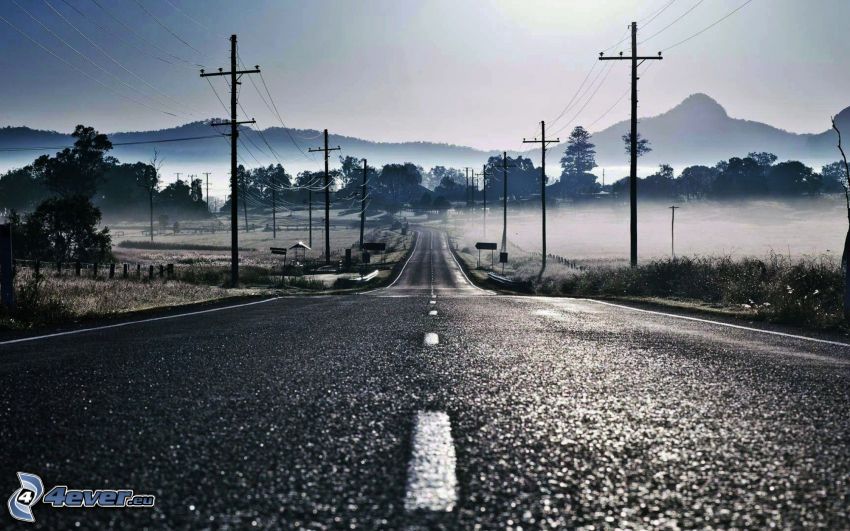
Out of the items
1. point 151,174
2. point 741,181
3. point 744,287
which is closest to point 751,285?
point 744,287

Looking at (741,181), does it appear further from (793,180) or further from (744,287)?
(744,287)

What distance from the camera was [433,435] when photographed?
3369 millimetres

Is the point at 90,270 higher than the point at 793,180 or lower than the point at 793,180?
lower

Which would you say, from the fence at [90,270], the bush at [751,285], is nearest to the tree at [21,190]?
the fence at [90,270]

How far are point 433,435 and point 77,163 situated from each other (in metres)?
103

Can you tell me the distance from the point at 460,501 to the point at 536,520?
286mm

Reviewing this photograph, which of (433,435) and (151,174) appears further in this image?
(151,174)

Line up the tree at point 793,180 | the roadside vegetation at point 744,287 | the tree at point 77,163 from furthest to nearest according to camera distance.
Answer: the tree at point 793,180, the tree at point 77,163, the roadside vegetation at point 744,287

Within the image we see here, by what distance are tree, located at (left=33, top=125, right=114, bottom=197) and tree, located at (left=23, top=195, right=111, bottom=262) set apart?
44.0 meters

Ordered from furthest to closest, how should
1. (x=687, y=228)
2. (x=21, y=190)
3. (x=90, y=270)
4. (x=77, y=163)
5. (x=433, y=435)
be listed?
(x=21, y=190)
(x=687, y=228)
(x=77, y=163)
(x=90, y=270)
(x=433, y=435)

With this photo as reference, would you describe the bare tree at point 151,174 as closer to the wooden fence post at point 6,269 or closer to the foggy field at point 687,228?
the foggy field at point 687,228

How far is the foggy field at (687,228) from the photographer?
307ft

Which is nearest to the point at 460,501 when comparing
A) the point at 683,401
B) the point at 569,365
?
the point at 683,401

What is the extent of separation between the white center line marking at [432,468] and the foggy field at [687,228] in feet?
260
